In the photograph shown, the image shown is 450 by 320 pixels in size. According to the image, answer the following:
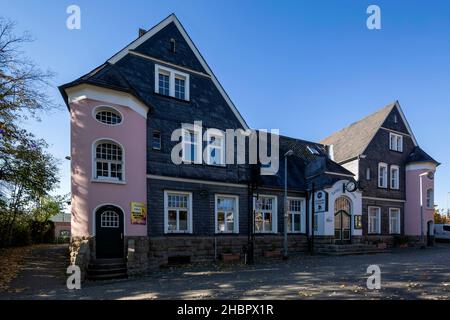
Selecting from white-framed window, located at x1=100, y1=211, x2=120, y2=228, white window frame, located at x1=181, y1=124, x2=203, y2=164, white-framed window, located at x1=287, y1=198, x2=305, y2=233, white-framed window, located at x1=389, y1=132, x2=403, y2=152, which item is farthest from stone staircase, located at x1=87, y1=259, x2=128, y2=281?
white-framed window, located at x1=389, y1=132, x2=403, y2=152

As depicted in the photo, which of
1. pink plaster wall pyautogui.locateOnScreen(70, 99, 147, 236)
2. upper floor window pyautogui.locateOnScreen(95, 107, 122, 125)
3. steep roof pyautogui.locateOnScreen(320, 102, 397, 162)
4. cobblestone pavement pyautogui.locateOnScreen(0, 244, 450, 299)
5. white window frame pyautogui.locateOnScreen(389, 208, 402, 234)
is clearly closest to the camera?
cobblestone pavement pyautogui.locateOnScreen(0, 244, 450, 299)

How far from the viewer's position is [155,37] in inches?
706

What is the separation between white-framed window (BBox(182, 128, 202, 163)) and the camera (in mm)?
17781

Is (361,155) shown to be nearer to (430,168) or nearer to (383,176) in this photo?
(383,176)

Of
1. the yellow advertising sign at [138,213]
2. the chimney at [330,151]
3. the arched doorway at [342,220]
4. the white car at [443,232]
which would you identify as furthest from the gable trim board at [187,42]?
the white car at [443,232]

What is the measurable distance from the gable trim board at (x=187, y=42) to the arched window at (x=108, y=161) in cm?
437

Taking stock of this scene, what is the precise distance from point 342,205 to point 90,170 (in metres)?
17.7

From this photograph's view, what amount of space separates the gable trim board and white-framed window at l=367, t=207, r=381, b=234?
13.7 meters

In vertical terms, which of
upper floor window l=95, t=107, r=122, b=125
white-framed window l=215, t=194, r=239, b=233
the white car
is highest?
upper floor window l=95, t=107, r=122, b=125

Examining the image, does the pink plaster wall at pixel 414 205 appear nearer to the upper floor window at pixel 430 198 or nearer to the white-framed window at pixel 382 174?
the upper floor window at pixel 430 198

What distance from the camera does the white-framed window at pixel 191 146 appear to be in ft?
58.3

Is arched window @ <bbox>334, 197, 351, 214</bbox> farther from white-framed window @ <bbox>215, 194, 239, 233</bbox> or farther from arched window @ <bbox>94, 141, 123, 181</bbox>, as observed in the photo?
arched window @ <bbox>94, 141, 123, 181</bbox>

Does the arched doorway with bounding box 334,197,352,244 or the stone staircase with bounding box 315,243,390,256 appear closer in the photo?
the stone staircase with bounding box 315,243,390,256

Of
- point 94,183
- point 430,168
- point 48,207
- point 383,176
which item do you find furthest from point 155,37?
point 48,207
